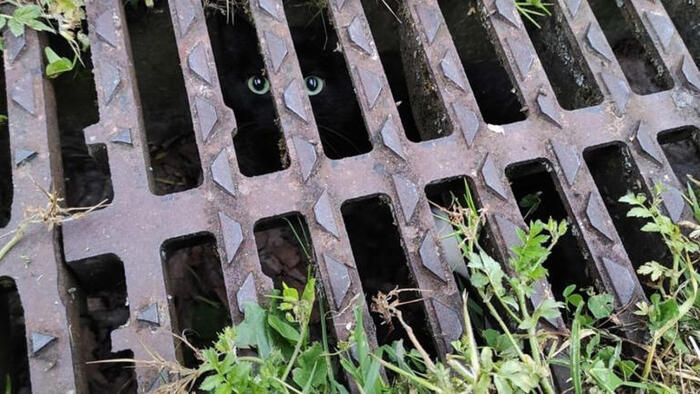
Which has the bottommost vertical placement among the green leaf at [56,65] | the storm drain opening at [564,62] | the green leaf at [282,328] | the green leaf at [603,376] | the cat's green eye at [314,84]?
the green leaf at [603,376]

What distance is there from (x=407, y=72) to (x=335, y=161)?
13.9 inches

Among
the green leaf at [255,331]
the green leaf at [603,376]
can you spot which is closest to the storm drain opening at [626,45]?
the green leaf at [603,376]

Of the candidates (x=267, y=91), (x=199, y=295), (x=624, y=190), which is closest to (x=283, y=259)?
(x=199, y=295)

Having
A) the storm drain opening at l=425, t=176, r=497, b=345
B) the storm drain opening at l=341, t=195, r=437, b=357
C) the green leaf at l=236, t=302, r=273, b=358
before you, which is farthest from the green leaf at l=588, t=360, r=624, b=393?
the storm drain opening at l=341, t=195, r=437, b=357

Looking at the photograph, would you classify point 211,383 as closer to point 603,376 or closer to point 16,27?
point 603,376

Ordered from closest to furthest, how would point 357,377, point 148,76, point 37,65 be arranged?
point 357,377
point 37,65
point 148,76

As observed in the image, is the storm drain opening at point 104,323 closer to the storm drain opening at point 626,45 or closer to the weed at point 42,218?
the weed at point 42,218

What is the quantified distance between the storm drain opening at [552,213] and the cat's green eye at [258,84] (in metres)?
0.62

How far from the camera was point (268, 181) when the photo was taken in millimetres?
1062

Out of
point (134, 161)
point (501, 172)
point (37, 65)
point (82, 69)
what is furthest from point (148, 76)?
point (501, 172)

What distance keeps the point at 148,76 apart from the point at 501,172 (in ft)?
2.86

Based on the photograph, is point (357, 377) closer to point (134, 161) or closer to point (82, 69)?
point (134, 161)

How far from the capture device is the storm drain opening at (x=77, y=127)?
1.37 meters

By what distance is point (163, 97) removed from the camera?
1611mm
